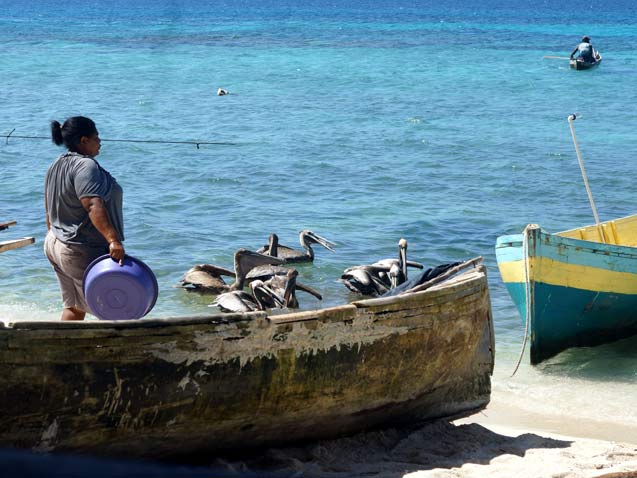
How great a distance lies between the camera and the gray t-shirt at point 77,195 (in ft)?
17.9

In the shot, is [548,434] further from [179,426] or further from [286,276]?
[286,276]

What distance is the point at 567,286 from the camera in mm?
8539

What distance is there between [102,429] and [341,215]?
1008 centimetres

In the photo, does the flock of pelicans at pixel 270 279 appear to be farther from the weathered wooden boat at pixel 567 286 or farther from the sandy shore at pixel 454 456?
the sandy shore at pixel 454 456

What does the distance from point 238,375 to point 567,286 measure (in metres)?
4.26

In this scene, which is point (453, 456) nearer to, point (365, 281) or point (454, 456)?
point (454, 456)

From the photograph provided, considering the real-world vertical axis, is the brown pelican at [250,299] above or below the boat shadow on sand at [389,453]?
above

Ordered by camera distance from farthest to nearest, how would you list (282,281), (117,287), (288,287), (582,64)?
(582,64) < (282,281) < (288,287) < (117,287)

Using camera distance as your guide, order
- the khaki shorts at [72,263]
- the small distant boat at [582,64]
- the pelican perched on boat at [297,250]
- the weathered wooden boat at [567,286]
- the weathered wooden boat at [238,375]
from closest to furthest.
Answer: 1. the weathered wooden boat at [238,375]
2. the khaki shorts at [72,263]
3. the weathered wooden boat at [567,286]
4. the pelican perched on boat at [297,250]
5. the small distant boat at [582,64]

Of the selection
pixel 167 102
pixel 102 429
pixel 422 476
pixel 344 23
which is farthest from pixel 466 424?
pixel 344 23

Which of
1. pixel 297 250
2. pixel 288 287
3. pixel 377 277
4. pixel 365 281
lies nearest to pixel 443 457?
pixel 288 287

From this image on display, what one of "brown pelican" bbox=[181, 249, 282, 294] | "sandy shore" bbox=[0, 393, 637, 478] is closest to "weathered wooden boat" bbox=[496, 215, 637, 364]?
"sandy shore" bbox=[0, 393, 637, 478]

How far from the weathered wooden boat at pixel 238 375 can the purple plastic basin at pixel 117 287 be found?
0.70 m

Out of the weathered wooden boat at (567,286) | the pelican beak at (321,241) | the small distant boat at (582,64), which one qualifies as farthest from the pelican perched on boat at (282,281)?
the small distant boat at (582,64)
